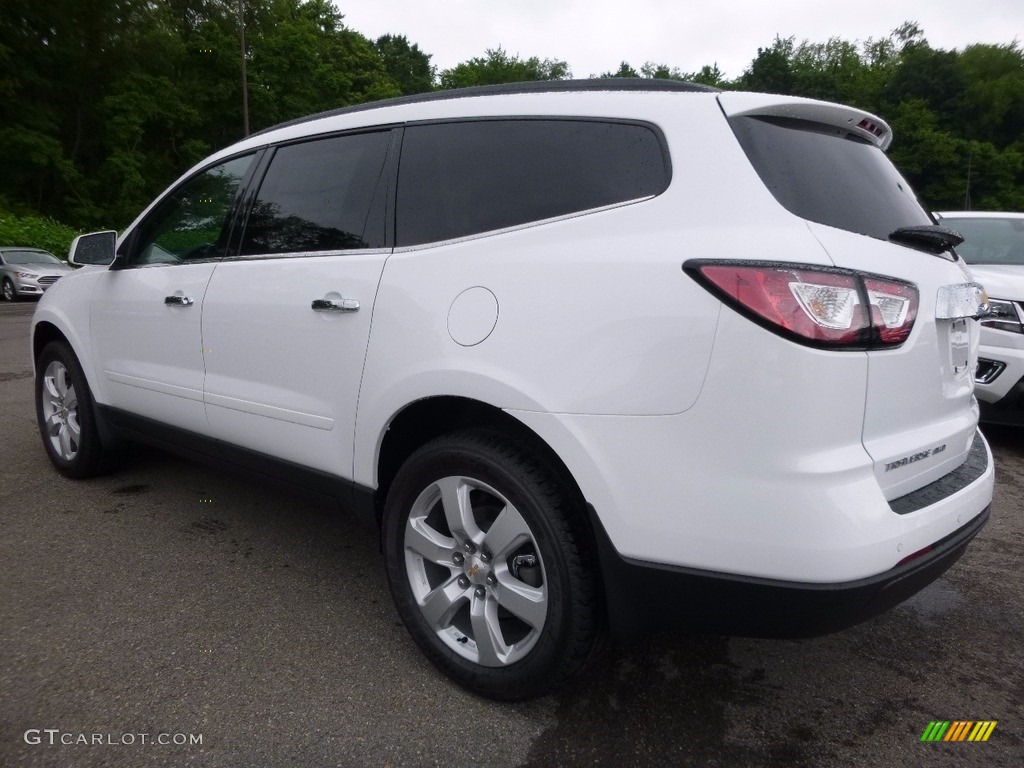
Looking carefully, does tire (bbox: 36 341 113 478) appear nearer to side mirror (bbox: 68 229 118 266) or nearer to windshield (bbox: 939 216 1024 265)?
side mirror (bbox: 68 229 118 266)

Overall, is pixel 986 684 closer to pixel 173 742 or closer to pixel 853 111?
pixel 853 111

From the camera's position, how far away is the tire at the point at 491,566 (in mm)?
2061

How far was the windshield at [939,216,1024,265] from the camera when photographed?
5848mm

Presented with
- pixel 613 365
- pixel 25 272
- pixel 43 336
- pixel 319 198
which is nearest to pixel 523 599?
pixel 613 365

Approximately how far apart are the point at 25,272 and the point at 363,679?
1915cm

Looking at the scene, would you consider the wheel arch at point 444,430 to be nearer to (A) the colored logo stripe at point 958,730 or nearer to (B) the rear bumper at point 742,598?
(B) the rear bumper at point 742,598

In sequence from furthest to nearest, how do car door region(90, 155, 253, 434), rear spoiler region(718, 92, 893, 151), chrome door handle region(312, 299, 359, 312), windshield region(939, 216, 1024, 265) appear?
windshield region(939, 216, 1024, 265) → car door region(90, 155, 253, 434) → chrome door handle region(312, 299, 359, 312) → rear spoiler region(718, 92, 893, 151)

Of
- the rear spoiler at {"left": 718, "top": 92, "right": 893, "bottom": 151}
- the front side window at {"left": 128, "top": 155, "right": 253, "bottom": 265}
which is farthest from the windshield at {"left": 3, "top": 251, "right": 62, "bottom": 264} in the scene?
the rear spoiler at {"left": 718, "top": 92, "right": 893, "bottom": 151}

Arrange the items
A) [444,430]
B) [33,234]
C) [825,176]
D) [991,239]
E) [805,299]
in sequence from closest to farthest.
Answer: [805,299], [825,176], [444,430], [991,239], [33,234]

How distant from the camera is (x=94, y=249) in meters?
3.99

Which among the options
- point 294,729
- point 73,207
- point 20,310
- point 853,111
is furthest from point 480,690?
point 73,207

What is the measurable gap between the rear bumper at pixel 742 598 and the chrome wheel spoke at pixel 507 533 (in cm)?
25

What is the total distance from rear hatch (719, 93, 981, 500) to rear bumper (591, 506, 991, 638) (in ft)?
0.71

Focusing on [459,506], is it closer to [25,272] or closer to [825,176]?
[825,176]
